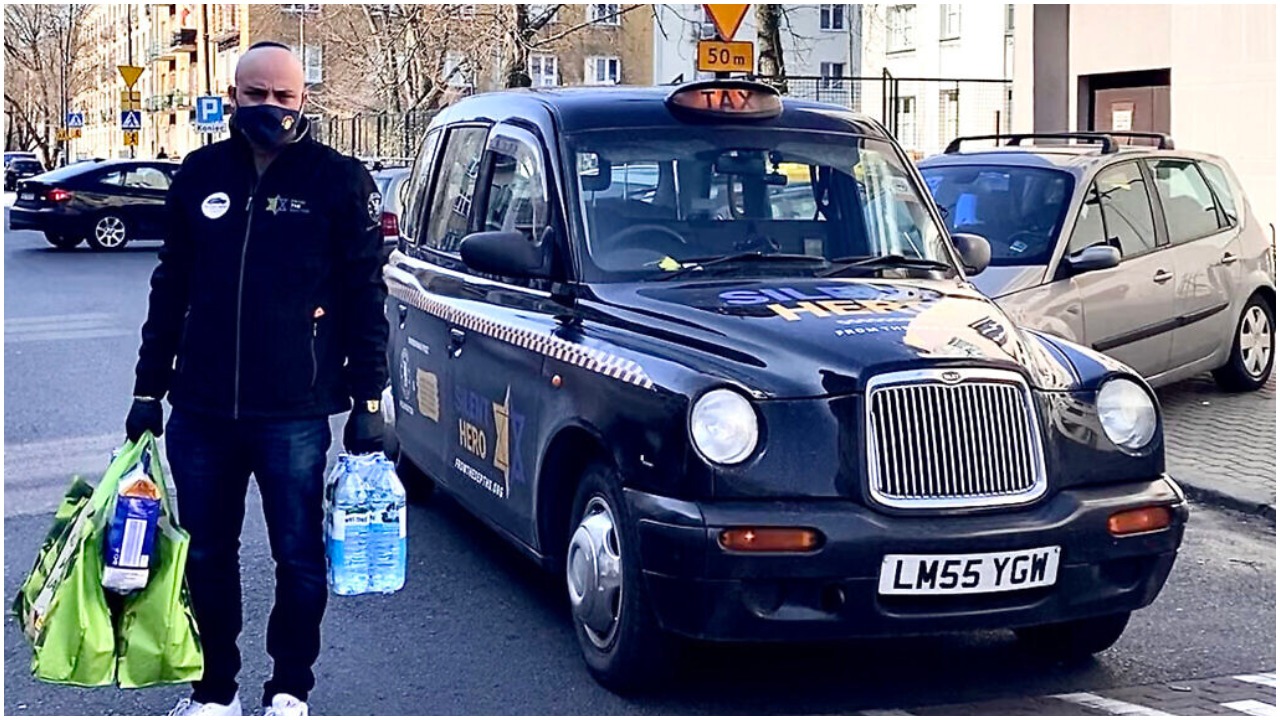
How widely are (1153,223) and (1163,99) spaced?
8007mm

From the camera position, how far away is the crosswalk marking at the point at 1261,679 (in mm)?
5594

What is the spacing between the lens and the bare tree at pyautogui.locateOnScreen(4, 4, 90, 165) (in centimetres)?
6372

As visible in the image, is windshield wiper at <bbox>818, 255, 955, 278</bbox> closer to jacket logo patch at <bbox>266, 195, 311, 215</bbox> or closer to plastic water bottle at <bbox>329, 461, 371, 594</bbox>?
plastic water bottle at <bbox>329, 461, 371, 594</bbox>

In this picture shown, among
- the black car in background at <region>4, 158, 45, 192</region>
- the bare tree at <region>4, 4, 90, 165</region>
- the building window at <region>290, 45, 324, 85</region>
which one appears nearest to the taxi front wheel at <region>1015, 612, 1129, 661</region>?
the building window at <region>290, 45, 324, 85</region>

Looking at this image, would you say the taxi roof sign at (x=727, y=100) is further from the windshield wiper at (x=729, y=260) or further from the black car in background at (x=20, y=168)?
the black car in background at (x=20, y=168)

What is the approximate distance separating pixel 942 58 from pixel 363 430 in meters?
41.7

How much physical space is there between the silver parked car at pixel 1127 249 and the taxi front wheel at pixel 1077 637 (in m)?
3.53

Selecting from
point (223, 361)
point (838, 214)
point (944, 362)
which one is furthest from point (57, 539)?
point (838, 214)

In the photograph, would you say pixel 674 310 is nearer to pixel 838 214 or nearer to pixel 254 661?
pixel 838 214

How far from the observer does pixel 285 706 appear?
16.1 feet

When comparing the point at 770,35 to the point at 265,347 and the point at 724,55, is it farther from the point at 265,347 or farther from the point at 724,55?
the point at 265,347

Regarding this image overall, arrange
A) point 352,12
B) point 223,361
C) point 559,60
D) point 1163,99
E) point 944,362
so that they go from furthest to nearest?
point 559,60
point 352,12
point 1163,99
point 944,362
point 223,361

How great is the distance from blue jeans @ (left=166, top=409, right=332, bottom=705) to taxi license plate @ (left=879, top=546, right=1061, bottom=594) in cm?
159

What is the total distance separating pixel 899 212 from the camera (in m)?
6.45
